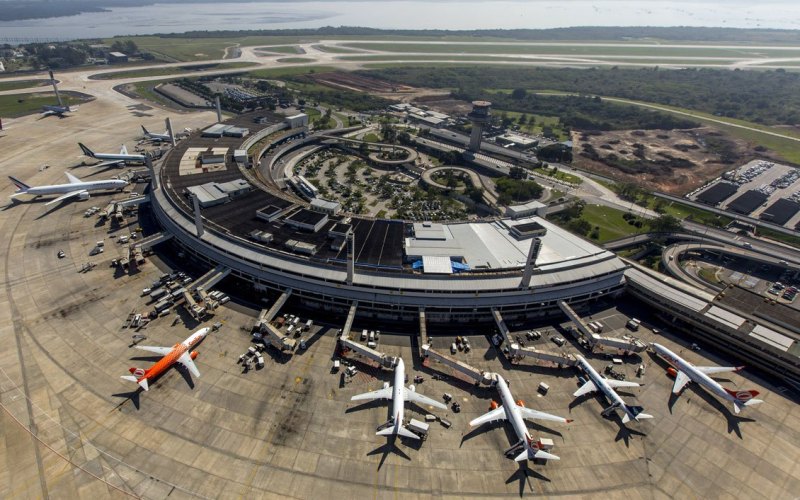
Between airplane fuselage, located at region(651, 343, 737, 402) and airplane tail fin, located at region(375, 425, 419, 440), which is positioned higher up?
airplane fuselage, located at region(651, 343, 737, 402)

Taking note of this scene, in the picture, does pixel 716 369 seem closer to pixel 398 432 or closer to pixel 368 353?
pixel 398 432

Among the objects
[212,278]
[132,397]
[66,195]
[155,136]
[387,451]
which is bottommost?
[132,397]

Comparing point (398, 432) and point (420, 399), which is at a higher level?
point (398, 432)

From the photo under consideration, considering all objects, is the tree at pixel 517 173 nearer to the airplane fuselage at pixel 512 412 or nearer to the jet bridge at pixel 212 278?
the airplane fuselage at pixel 512 412

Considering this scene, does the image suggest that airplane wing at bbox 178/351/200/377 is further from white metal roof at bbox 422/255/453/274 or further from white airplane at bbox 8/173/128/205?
white airplane at bbox 8/173/128/205

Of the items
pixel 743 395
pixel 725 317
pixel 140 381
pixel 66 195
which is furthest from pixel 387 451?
pixel 66 195

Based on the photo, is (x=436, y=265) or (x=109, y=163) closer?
(x=436, y=265)

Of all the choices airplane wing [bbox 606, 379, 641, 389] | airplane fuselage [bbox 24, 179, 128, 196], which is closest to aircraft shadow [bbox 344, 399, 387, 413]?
airplane wing [bbox 606, 379, 641, 389]

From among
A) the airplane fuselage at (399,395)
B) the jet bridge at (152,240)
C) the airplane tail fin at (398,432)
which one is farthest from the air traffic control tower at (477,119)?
the airplane tail fin at (398,432)
